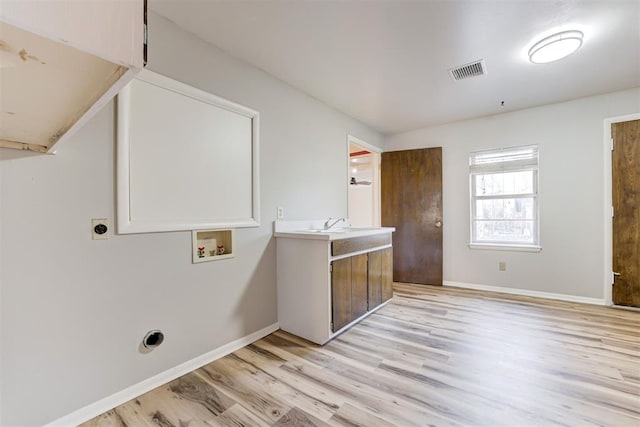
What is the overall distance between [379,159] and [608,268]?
10.5ft

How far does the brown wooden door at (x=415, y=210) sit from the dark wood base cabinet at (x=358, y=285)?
110 cm

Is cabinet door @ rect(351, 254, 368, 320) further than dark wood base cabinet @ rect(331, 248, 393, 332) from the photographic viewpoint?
Yes

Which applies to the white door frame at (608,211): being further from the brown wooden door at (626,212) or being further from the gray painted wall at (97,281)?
the gray painted wall at (97,281)

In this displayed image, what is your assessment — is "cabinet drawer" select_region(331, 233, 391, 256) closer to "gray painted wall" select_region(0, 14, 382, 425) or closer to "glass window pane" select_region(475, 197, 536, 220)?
"gray painted wall" select_region(0, 14, 382, 425)

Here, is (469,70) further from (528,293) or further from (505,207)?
(528,293)

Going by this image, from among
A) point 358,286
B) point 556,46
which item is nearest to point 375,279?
point 358,286

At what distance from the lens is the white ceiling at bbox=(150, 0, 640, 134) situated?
173cm

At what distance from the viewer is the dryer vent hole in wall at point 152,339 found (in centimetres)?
169

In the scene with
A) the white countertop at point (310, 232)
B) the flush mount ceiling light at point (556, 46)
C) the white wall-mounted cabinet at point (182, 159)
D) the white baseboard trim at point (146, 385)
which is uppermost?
the flush mount ceiling light at point (556, 46)

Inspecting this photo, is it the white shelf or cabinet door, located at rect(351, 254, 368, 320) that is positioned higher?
the white shelf

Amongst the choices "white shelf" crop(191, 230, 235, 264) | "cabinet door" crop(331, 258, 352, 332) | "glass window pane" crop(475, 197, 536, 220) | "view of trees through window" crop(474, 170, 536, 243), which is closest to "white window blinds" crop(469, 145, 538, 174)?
"view of trees through window" crop(474, 170, 536, 243)

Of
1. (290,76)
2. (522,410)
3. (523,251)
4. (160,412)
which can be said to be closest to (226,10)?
(290,76)

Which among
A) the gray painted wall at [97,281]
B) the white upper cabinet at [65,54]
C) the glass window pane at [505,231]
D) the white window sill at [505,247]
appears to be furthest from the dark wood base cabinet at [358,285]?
the white upper cabinet at [65,54]

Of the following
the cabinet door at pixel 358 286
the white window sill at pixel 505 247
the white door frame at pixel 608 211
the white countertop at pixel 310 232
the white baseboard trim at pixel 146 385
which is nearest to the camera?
the white baseboard trim at pixel 146 385
